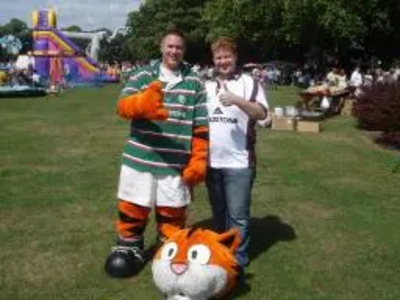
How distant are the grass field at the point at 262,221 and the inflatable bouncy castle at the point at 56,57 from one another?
22.6 meters

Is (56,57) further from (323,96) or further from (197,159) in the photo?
(197,159)

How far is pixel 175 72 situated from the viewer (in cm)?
504

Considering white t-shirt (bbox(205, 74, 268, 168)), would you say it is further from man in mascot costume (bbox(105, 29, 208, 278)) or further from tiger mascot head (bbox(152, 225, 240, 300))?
tiger mascot head (bbox(152, 225, 240, 300))

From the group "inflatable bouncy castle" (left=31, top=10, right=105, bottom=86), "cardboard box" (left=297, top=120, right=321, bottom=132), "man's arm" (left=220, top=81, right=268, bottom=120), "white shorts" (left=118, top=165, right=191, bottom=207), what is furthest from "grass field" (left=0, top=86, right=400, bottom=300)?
"inflatable bouncy castle" (left=31, top=10, right=105, bottom=86)

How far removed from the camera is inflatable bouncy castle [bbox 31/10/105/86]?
3522 centimetres

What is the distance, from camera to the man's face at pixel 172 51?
16.1 feet

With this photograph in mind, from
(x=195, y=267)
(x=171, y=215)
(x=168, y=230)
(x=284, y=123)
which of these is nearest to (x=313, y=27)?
(x=284, y=123)

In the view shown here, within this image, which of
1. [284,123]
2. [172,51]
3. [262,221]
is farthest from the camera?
[284,123]

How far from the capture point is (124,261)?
5320mm

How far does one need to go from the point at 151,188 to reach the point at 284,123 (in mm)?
10937

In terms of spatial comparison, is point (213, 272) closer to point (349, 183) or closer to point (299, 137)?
point (349, 183)

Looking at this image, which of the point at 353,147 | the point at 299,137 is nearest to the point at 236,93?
the point at 353,147

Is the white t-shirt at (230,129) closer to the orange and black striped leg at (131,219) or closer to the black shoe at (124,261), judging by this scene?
the orange and black striped leg at (131,219)

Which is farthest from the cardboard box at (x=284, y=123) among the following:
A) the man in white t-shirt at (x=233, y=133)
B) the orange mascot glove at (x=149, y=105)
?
the orange mascot glove at (x=149, y=105)
